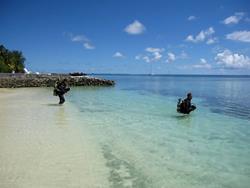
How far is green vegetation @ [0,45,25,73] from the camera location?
66.7 meters

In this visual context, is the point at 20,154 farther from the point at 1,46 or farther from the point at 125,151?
the point at 1,46

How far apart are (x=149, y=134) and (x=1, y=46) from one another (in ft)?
210

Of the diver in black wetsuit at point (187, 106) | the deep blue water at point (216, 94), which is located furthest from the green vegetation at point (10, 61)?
the diver in black wetsuit at point (187, 106)

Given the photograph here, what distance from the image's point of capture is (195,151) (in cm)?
1062

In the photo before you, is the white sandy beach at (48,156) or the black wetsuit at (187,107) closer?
the white sandy beach at (48,156)

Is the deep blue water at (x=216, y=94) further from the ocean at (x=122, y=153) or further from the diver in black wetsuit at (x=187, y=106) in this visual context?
the ocean at (x=122, y=153)

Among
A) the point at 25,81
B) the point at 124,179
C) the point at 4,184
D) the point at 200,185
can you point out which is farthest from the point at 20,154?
the point at 25,81

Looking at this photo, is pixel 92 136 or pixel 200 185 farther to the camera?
pixel 92 136

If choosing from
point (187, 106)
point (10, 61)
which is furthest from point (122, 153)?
point (10, 61)

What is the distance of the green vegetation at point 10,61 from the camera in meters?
66.7

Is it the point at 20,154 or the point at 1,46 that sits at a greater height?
the point at 1,46

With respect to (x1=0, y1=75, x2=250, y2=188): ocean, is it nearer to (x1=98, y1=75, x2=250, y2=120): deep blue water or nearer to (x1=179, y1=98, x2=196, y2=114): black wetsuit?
(x1=179, y1=98, x2=196, y2=114): black wetsuit

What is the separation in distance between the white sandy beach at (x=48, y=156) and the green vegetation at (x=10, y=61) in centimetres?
5431

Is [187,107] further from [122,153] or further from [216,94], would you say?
[216,94]
